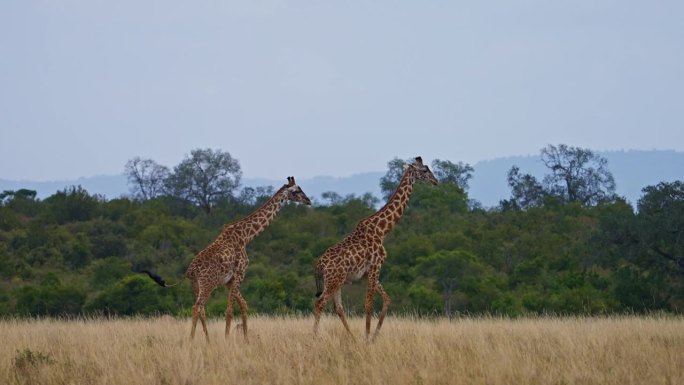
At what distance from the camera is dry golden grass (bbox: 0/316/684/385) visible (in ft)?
29.9

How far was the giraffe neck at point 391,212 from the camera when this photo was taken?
42.2ft

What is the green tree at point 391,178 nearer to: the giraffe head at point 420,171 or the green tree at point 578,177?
the green tree at point 578,177

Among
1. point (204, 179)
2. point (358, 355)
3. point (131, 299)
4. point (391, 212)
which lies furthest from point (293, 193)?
point (204, 179)

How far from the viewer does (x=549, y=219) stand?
130ft

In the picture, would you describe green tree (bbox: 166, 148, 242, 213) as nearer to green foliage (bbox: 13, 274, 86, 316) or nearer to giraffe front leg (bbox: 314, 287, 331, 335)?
green foliage (bbox: 13, 274, 86, 316)

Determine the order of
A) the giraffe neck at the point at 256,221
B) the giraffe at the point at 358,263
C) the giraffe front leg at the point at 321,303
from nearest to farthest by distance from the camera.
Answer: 1. the giraffe front leg at the point at 321,303
2. the giraffe at the point at 358,263
3. the giraffe neck at the point at 256,221

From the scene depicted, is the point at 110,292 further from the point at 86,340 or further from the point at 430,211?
the point at 430,211

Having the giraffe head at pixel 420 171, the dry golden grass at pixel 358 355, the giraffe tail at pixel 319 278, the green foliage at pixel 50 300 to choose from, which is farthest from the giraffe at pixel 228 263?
the green foliage at pixel 50 300

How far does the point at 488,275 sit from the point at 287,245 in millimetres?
11312

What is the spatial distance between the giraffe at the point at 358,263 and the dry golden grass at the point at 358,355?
0.40 m

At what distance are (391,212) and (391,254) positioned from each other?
1986cm

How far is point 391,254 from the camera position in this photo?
32.8 metres

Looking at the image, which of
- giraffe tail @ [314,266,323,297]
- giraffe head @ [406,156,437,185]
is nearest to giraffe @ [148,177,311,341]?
giraffe tail @ [314,266,323,297]

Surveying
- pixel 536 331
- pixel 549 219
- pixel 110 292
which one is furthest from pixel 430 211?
pixel 536 331
